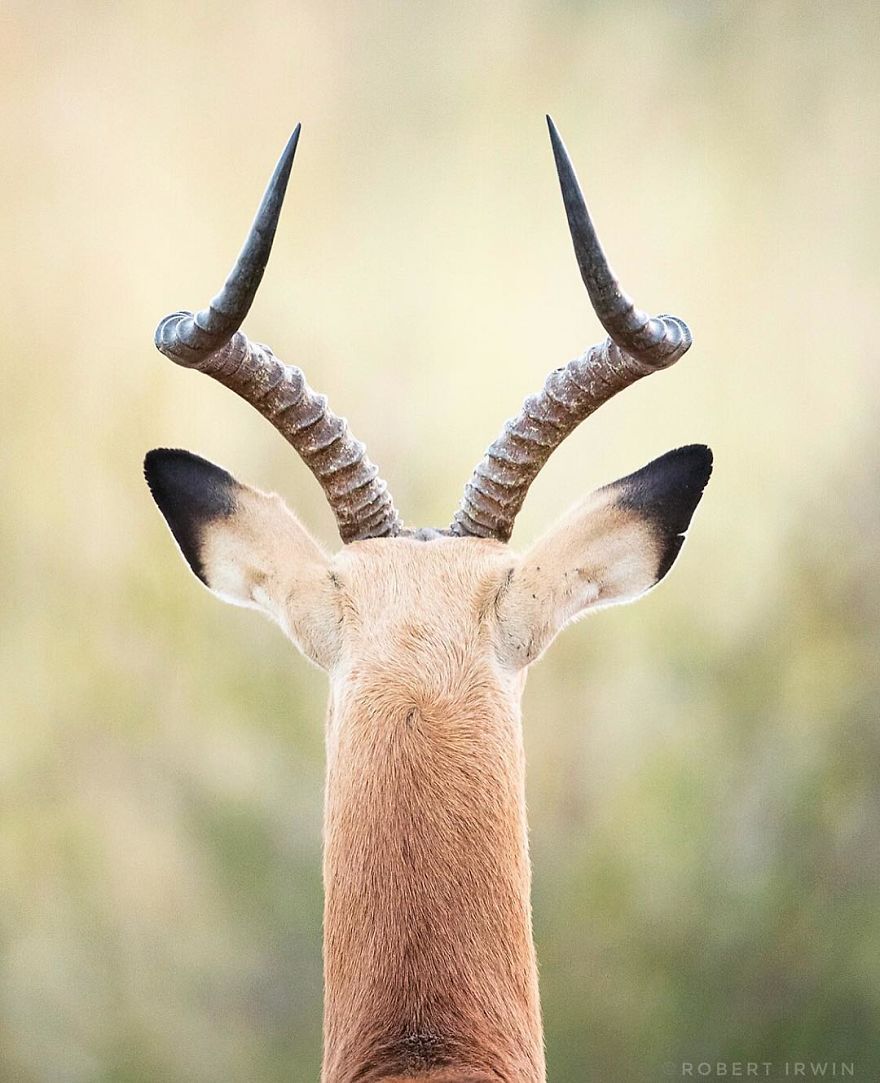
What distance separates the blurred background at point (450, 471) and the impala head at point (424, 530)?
3.94 m

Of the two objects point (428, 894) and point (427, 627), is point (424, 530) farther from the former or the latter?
point (428, 894)

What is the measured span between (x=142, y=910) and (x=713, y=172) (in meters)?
5.33

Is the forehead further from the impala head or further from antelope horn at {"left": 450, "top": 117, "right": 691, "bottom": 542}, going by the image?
antelope horn at {"left": 450, "top": 117, "right": 691, "bottom": 542}

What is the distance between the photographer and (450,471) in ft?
23.4

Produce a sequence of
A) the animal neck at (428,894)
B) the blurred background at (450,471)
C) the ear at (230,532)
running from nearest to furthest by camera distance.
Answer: the animal neck at (428,894)
the ear at (230,532)
the blurred background at (450,471)

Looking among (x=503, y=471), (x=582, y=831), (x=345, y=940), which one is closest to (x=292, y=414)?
(x=503, y=471)

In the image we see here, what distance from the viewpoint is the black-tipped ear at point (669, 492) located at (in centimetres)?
261

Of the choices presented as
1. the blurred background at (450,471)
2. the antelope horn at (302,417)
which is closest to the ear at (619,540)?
the antelope horn at (302,417)

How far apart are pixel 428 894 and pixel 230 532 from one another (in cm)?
86

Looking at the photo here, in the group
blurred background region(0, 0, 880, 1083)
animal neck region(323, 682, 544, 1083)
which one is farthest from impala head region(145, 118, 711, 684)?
blurred background region(0, 0, 880, 1083)

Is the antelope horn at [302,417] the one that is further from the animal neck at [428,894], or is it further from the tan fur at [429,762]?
the animal neck at [428,894]

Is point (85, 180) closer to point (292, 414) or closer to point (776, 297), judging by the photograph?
point (776, 297)

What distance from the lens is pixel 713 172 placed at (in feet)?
26.5

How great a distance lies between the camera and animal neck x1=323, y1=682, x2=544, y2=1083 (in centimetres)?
222
